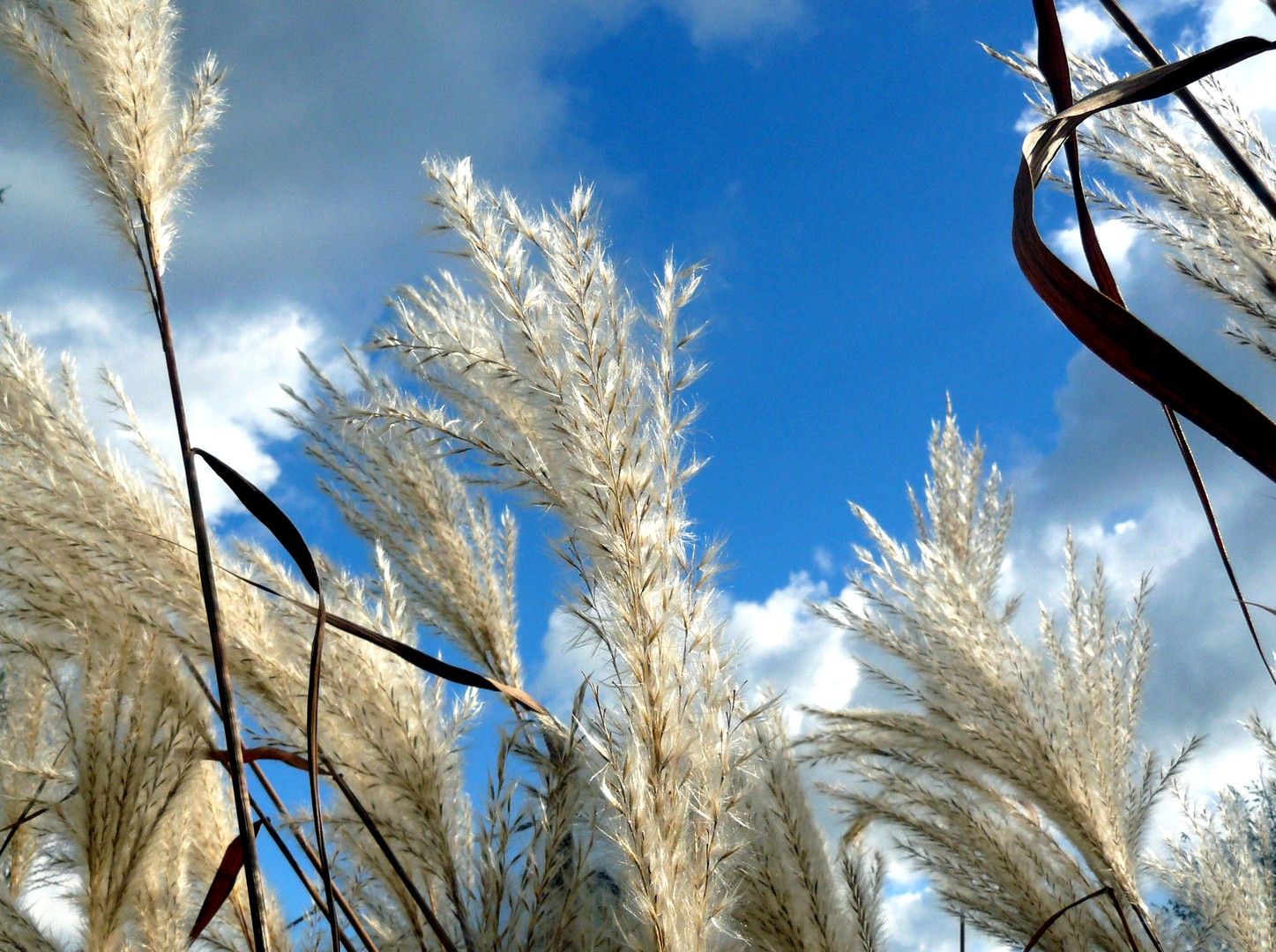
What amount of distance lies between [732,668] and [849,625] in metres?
1.38

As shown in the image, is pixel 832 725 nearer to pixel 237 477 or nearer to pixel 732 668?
pixel 732 668

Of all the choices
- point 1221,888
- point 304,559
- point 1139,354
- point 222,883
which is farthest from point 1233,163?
point 1221,888

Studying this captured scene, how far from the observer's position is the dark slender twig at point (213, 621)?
3.29ft

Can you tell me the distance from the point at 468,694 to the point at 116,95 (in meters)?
1.05

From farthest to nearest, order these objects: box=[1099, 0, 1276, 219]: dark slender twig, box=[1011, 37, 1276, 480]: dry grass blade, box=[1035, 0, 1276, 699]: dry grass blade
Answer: box=[1099, 0, 1276, 219]: dark slender twig < box=[1035, 0, 1276, 699]: dry grass blade < box=[1011, 37, 1276, 480]: dry grass blade

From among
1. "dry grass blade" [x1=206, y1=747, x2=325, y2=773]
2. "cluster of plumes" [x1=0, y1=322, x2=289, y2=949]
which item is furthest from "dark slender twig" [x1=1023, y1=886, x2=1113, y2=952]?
"cluster of plumes" [x1=0, y1=322, x2=289, y2=949]

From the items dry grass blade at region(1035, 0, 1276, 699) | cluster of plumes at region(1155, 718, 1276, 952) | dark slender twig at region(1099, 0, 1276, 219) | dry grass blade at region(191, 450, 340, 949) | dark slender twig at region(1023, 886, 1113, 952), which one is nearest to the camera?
dry grass blade at region(1035, 0, 1276, 699)

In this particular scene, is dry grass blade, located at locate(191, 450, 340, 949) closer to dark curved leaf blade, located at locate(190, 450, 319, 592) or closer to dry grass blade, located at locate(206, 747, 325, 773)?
dark curved leaf blade, located at locate(190, 450, 319, 592)

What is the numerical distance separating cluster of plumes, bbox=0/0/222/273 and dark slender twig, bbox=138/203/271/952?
0.03m

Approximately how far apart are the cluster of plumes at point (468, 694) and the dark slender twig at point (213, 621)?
1.00 ft

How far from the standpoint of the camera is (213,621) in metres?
1.10

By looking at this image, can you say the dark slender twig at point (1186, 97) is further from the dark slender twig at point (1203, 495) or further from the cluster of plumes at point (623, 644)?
the cluster of plumes at point (623, 644)

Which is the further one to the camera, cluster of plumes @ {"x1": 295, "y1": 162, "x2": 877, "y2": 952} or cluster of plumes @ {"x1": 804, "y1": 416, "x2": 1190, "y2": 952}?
cluster of plumes @ {"x1": 804, "y1": 416, "x2": 1190, "y2": 952}

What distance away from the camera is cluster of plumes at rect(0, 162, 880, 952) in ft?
3.32
